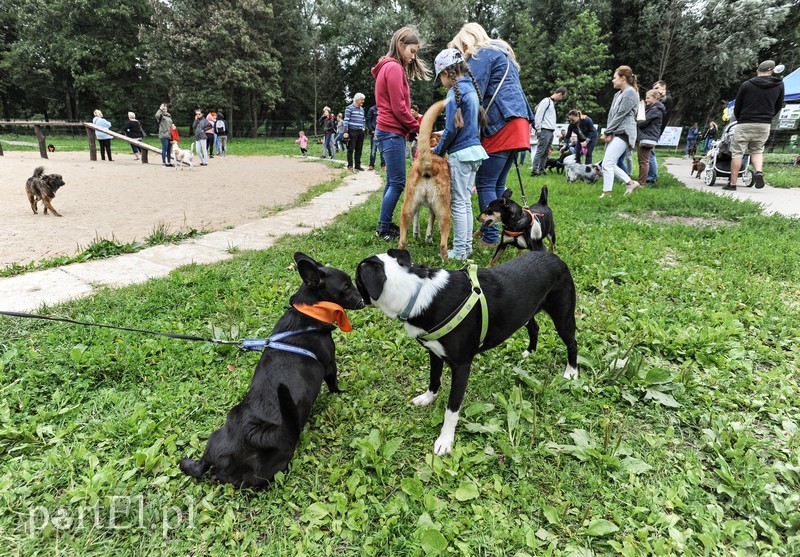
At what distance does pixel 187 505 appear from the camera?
6.61 feet

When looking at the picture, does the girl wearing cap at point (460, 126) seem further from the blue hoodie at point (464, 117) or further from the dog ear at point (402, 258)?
the dog ear at point (402, 258)

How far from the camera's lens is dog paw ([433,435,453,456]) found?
7.72 ft

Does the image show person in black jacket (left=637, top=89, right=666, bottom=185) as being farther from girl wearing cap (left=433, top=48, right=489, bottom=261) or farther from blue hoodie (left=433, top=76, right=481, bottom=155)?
blue hoodie (left=433, top=76, right=481, bottom=155)

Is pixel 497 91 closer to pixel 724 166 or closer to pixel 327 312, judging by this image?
pixel 327 312

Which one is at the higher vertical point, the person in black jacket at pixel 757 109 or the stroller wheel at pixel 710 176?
the person in black jacket at pixel 757 109

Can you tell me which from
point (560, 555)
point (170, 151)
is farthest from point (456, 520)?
point (170, 151)

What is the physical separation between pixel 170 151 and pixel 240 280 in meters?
16.0

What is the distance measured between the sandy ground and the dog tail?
3928 mm

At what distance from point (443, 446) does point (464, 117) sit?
11.8 ft

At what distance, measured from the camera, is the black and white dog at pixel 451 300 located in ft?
7.63

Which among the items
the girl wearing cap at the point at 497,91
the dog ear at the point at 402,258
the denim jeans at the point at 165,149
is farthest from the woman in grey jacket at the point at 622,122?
the denim jeans at the point at 165,149

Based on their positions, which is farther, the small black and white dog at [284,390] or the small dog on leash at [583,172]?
the small dog on leash at [583,172]

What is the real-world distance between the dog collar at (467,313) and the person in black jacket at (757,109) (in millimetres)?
9809

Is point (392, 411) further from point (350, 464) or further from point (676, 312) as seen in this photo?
point (676, 312)
